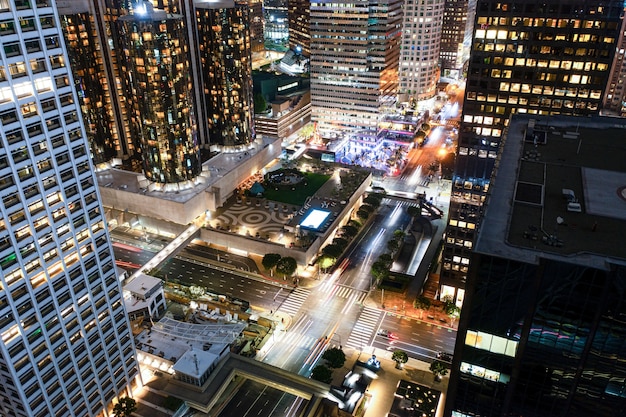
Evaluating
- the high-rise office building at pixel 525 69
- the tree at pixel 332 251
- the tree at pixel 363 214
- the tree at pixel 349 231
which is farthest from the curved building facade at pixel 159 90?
the high-rise office building at pixel 525 69

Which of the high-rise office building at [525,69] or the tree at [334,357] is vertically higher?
the high-rise office building at [525,69]

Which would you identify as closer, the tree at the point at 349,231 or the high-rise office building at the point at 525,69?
the high-rise office building at the point at 525,69

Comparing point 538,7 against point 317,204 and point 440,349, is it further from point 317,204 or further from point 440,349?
point 317,204

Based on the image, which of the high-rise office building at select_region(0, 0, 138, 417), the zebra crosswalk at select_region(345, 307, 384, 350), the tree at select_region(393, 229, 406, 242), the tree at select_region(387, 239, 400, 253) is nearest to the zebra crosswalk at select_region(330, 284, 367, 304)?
the zebra crosswalk at select_region(345, 307, 384, 350)

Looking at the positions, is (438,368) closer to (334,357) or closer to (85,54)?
(334,357)

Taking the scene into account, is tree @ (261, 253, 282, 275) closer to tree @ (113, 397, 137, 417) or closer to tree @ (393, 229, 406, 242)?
tree @ (393, 229, 406, 242)

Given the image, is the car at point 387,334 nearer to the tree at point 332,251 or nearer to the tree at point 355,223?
the tree at point 332,251
